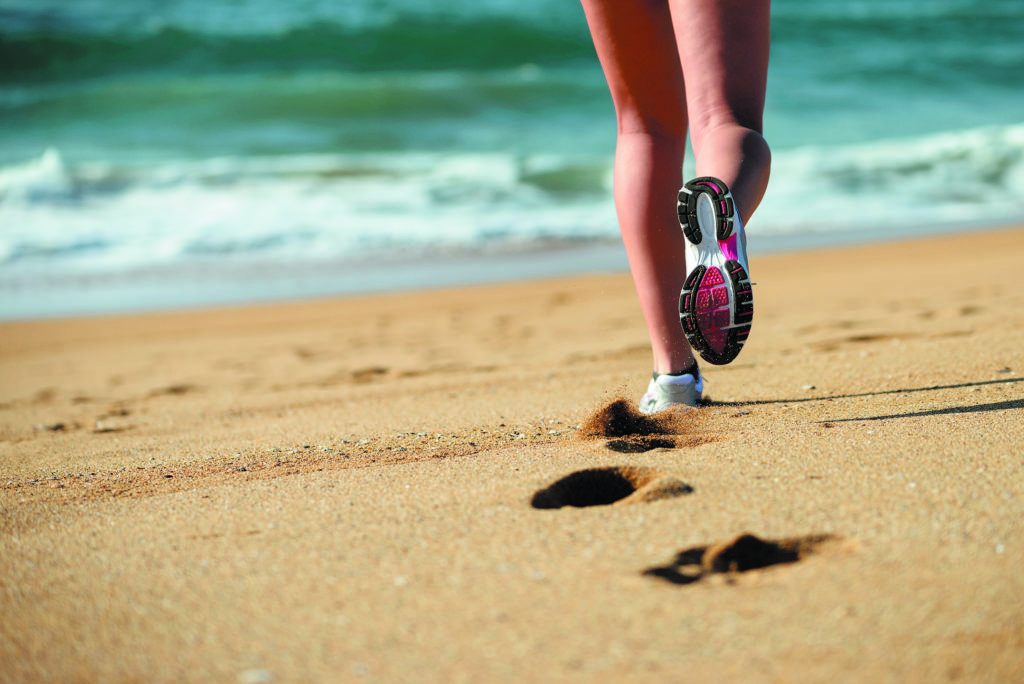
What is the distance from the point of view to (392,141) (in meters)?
10.8

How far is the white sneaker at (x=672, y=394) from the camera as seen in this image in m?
1.98

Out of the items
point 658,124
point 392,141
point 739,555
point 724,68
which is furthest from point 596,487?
point 392,141

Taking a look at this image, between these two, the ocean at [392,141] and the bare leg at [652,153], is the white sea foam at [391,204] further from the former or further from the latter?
the bare leg at [652,153]

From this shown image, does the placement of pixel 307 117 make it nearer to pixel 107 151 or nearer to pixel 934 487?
pixel 107 151

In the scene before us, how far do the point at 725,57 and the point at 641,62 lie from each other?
0.36 m

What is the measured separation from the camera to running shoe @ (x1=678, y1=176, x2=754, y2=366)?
4.70ft

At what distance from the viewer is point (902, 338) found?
2838 mm

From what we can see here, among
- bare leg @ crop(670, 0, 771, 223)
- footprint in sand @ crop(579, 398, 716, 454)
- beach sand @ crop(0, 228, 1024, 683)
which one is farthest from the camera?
footprint in sand @ crop(579, 398, 716, 454)

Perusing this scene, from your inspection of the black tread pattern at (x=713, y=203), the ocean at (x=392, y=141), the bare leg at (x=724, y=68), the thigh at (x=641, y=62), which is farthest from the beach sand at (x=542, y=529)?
the ocean at (x=392, y=141)

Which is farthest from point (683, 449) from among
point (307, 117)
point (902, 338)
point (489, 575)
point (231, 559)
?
point (307, 117)

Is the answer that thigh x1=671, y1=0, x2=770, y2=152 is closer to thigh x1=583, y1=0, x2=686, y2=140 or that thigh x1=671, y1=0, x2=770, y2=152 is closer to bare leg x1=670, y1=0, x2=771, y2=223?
bare leg x1=670, y1=0, x2=771, y2=223

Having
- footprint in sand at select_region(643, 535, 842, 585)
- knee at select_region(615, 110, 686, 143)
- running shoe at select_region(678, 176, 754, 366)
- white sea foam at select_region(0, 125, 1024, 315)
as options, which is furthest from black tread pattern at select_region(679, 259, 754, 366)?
white sea foam at select_region(0, 125, 1024, 315)

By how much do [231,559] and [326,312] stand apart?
12.5 feet

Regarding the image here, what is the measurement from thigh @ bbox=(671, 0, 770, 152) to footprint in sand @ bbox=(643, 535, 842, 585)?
29.5 inches
